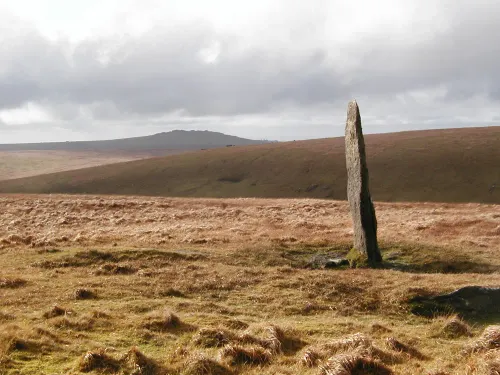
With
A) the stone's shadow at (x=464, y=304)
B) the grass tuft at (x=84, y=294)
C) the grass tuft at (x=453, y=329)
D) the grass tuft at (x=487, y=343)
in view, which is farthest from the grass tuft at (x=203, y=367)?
the stone's shadow at (x=464, y=304)

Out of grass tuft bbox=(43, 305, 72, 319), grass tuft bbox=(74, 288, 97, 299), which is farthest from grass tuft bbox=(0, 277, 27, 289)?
grass tuft bbox=(43, 305, 72, 319)

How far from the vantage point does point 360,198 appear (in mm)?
22672

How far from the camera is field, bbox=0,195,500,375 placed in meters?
9.54

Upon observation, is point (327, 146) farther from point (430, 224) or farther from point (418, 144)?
point (430, 224)

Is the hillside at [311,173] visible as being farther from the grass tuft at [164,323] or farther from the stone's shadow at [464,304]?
the grass tuft at [164,323]

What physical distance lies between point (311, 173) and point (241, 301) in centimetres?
7950

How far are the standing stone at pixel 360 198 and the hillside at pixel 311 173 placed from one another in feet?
172

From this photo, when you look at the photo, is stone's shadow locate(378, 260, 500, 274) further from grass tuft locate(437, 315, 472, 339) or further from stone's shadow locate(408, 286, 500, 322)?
grass tuft locate(437, 315, 472, 339)

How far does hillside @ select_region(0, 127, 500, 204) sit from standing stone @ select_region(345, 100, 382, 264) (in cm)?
5230

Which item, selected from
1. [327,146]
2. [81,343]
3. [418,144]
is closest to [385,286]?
[81,343]

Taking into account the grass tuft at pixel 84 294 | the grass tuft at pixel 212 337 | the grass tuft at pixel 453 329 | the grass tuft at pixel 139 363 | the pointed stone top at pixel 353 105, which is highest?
the pointed stone top at pixel 353 105

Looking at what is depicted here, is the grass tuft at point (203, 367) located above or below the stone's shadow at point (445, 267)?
above

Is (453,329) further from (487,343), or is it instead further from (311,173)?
(311,173)

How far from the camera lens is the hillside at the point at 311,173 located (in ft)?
258
